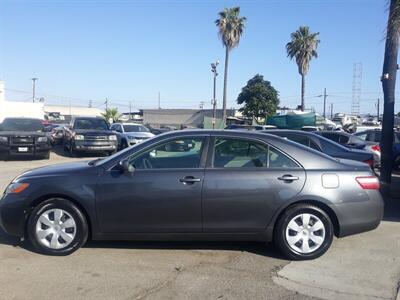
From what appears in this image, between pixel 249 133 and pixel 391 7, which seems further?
pixel 391 7

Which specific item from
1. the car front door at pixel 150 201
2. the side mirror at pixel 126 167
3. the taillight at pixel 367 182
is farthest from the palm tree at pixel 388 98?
the side mirror at pixel 126 167

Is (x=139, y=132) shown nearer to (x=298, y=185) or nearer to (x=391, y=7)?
(x=391, y=7)

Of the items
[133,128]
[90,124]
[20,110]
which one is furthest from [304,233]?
[20,110]

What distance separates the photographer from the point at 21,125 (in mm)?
18453

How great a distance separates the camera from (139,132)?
22328 millimetres

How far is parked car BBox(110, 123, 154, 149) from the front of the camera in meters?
21.0

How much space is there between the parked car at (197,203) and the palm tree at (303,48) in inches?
1706

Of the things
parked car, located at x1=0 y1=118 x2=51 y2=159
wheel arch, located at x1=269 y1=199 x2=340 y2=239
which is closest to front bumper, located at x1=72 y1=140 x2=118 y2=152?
parked car, located at x1=0 y1=118 x2=51 y2=159

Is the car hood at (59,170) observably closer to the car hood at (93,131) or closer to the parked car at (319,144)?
the parked car at (319,144)

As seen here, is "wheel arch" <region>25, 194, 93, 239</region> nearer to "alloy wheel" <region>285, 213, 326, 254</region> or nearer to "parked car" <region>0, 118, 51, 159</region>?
"alloy wheel" <region>285, 213, 326, 254</region>

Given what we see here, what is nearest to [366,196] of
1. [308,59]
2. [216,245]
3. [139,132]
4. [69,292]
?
[216,245]

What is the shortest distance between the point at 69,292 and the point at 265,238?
2.33m

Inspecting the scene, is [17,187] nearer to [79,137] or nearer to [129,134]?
[79,137]

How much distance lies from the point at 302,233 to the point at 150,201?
1818 mm
